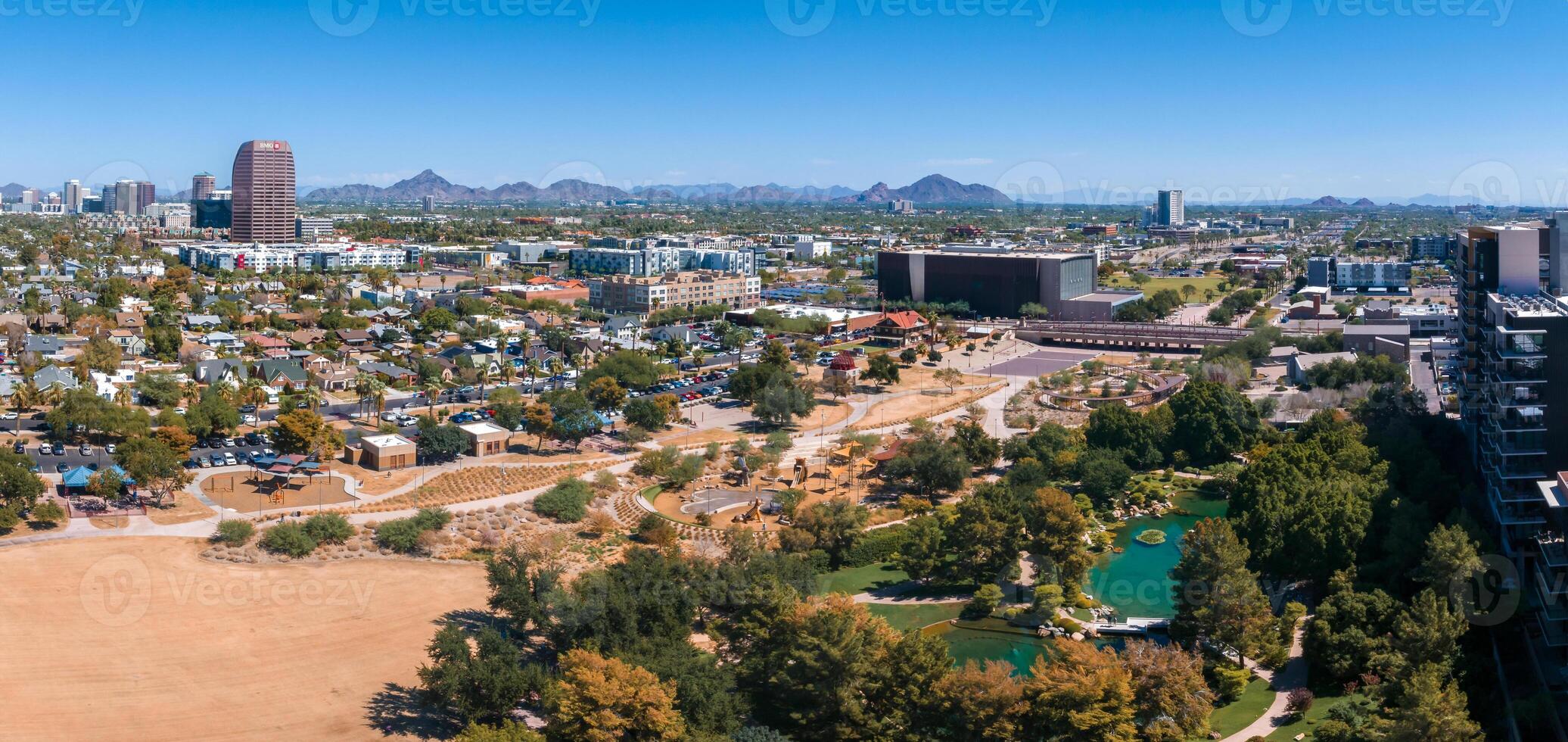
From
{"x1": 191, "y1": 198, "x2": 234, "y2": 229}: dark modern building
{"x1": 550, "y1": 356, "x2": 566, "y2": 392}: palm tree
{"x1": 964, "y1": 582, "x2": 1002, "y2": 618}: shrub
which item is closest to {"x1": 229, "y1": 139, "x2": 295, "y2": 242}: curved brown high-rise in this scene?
{"x1": 191, "y1": 198, "x2": 234, "y2": 229}: dark modern building

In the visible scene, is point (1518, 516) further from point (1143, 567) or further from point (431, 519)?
point (431, 519)

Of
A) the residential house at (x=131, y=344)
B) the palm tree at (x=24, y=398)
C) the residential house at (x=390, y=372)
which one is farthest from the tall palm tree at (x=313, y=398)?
the residential house at (x=131, y=344)

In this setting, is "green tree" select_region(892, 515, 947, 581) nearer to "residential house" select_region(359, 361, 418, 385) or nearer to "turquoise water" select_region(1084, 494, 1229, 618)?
"turquoise water" select_region(1084, 494, 1229, 618)

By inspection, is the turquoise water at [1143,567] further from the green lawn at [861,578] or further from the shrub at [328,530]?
the shrub at [328,530]

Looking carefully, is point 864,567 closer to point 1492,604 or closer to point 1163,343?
point 1492,604

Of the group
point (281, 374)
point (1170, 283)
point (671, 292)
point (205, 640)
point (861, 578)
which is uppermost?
point (1170, 283)

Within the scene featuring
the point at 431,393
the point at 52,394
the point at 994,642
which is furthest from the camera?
the point at 431,393

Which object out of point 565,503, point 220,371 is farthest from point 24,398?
point 565,503
